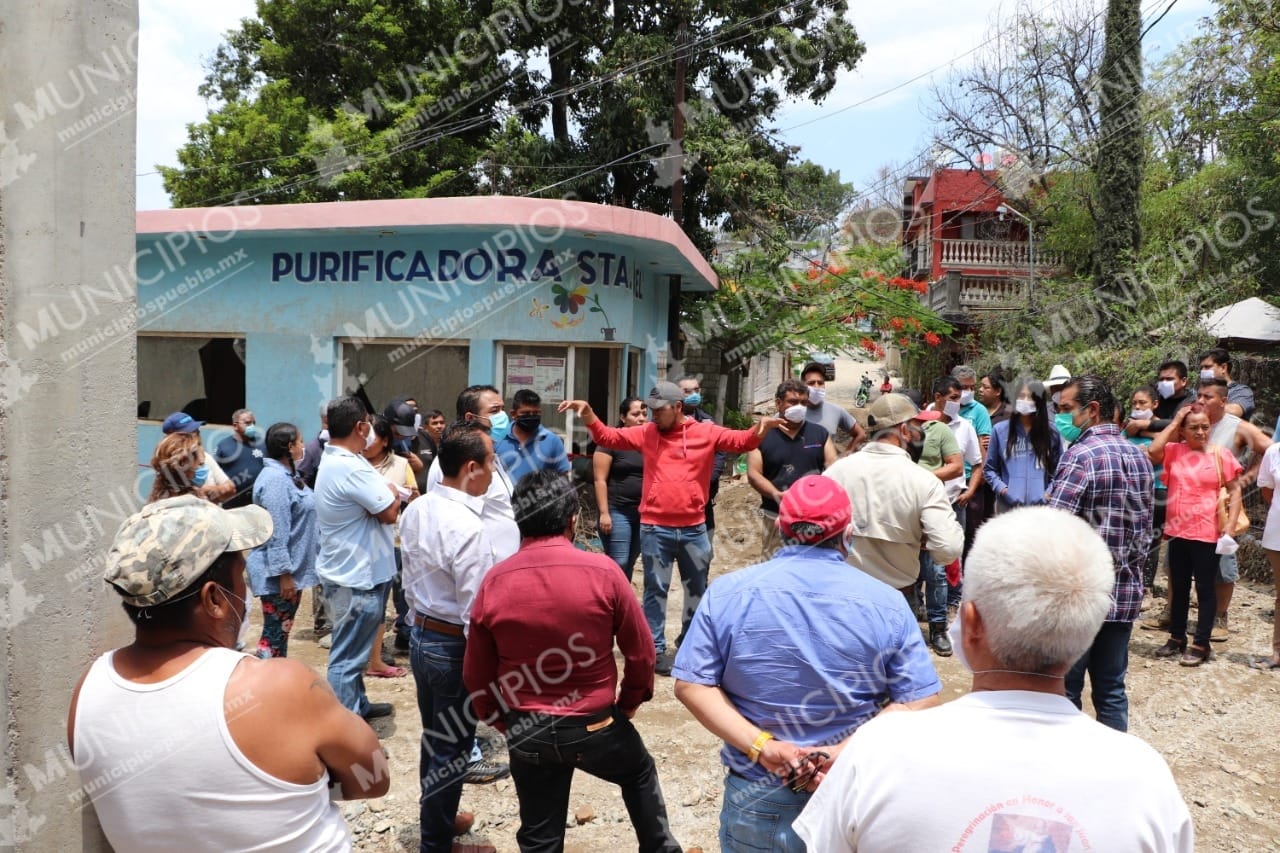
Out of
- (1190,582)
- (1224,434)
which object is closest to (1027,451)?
(1190,582)

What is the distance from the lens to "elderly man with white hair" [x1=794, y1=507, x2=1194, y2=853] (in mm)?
1456

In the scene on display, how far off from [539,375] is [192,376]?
4593mm

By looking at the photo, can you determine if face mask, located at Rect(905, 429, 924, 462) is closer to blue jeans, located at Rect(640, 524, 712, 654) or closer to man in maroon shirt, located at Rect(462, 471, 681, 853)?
blue jeans, located at Rect(640, 524, 712, 654)

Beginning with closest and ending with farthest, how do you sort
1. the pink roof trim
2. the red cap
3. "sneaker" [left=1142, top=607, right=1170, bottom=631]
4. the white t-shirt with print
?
1. the white t-shirt with print
2. the red cap
3. "sneaker" [left=1142, top=607, right=1170, bottom=631]
4. the pink roof trim

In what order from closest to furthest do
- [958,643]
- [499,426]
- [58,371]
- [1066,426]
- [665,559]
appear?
[958,643] < [58,371] < [665,559] < [499,426] < [1066,426]

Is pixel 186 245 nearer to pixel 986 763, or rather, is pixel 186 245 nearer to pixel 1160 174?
pixel 986 763

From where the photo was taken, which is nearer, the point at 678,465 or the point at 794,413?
the point at 678,465

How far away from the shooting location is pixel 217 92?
23656 millimetres

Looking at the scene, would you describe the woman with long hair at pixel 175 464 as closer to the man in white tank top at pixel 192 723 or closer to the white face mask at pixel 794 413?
the man in white tank top at pixel 192 723

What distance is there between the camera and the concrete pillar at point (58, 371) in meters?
2.29

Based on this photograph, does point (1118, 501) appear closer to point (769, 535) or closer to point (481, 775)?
point (769, 535)

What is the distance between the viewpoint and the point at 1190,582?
625 cm

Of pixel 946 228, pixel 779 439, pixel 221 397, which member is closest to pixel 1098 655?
pixel 779 439

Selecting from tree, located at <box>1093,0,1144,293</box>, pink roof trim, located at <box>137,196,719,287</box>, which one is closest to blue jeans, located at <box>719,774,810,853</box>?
pink roof trim, located at <box>137,196,719,287</box>
